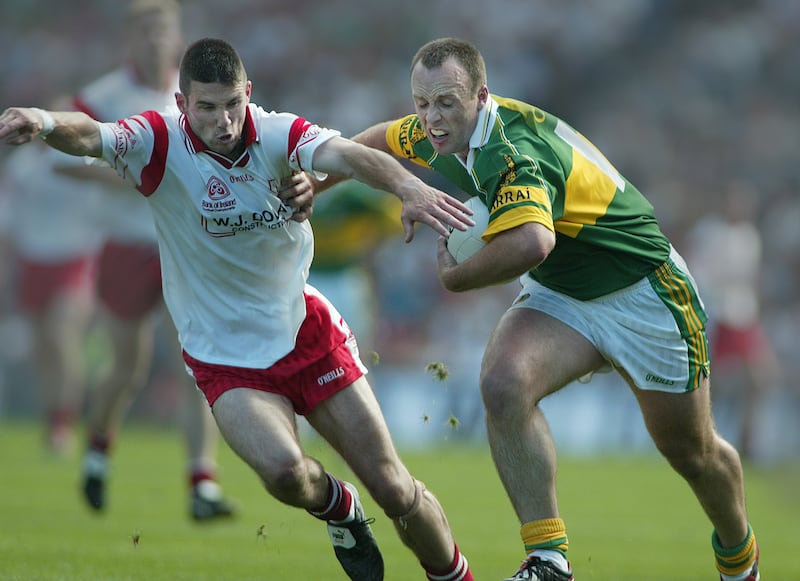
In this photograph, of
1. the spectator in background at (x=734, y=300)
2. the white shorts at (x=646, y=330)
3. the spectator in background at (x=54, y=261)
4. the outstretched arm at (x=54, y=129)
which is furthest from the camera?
the spectator in background at (x=734, y=300)

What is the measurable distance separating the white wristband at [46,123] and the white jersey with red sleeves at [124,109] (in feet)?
12.2

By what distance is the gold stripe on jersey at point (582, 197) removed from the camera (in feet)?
18.8

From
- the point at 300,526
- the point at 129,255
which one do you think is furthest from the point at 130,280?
the point at 300,526

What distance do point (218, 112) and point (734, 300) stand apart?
11.3 meters

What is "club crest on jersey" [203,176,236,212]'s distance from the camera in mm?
5566

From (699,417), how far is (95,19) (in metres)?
19.7

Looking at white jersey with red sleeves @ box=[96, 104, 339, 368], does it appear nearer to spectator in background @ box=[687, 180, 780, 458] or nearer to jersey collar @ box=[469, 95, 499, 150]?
jersey collar @ box=[469, 95, 499, 150]

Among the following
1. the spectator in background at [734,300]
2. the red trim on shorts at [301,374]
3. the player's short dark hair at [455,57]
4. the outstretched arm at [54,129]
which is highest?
the player's short dark hair at [455,57]

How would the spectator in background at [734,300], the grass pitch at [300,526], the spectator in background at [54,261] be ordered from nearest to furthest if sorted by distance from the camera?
the grass pitch at [300,526] → the spectator in background at [54,261] → the spectator in background at [734,300]

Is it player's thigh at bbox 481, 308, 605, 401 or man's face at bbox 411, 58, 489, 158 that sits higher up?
man's face at bbox 411, 58, 489, 158

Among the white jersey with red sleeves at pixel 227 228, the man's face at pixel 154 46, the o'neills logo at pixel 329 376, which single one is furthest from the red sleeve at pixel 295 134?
the man's face at pixel 154 46

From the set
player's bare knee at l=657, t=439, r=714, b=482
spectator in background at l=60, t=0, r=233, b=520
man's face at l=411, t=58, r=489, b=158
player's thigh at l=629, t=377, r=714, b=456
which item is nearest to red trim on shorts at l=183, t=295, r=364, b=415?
man's face at l=411, t=58, r=489, b=158

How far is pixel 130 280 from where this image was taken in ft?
30.2

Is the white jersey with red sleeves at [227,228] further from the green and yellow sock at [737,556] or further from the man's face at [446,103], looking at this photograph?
the green and yellow sock at [737,556]
